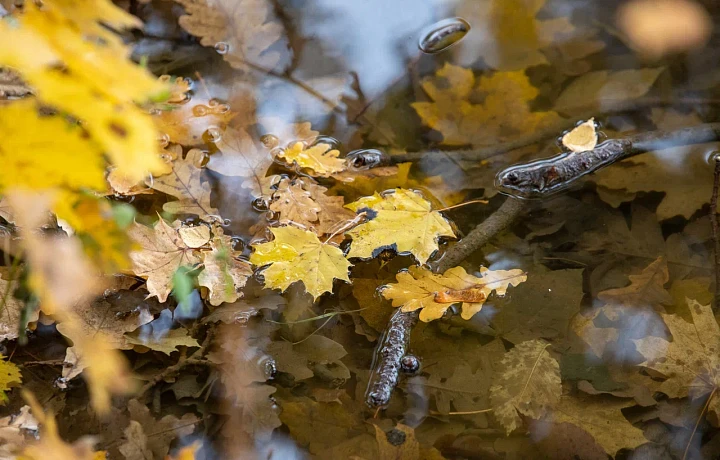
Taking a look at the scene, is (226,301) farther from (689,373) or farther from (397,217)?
(689,373)

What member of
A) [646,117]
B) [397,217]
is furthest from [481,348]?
[646,117]

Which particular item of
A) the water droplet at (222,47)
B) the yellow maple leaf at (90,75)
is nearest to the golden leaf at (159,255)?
the yellow maple leaf at (90,75)

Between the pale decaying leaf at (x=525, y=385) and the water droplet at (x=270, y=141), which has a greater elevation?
the water droplet at (x=270, y=141)

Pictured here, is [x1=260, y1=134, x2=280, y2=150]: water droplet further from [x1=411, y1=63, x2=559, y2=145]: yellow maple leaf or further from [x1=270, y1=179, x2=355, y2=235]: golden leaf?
[x1=411, y1=63, x2=559, y2=145]: yellow maple leaf

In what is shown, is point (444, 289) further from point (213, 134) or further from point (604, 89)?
point (604, 89)

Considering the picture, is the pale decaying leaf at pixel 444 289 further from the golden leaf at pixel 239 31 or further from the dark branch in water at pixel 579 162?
the golden leaf at pixel 239 31

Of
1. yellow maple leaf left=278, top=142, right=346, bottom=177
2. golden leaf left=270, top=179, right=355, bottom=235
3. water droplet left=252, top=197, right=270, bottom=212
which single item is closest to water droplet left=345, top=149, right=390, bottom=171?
yellow maple leaf left=278, top=142, right=346, bottom=177
